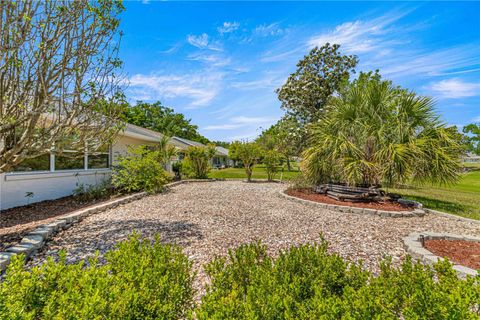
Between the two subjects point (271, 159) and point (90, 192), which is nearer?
point (90, 192)

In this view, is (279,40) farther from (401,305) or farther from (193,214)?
(401,305)

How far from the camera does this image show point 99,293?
1581mm

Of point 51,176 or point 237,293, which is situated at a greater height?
point 51,176

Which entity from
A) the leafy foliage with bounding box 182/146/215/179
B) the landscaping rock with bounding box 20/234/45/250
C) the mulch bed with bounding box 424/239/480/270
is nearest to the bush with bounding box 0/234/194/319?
the landscaping rock with bounding box 20/234/45/250

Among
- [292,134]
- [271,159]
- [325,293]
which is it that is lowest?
[325,293]

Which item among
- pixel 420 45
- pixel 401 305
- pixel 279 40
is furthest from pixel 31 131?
pixel 420 45

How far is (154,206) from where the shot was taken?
7.20 m

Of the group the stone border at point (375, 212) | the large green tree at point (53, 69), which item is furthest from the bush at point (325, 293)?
the stone border at point (375, 212)

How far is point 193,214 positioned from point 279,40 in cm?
792

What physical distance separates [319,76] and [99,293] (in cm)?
1988

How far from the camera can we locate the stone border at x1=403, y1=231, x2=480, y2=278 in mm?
3164

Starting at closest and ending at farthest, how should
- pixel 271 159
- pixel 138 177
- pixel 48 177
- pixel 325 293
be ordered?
pixel 325 293
pixel 48 177
pixel 138 177
pixel 271 159

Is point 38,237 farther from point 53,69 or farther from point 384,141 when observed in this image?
point 384,141

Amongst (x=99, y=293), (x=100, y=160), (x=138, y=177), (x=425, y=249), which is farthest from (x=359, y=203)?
(x=100, y=160)
